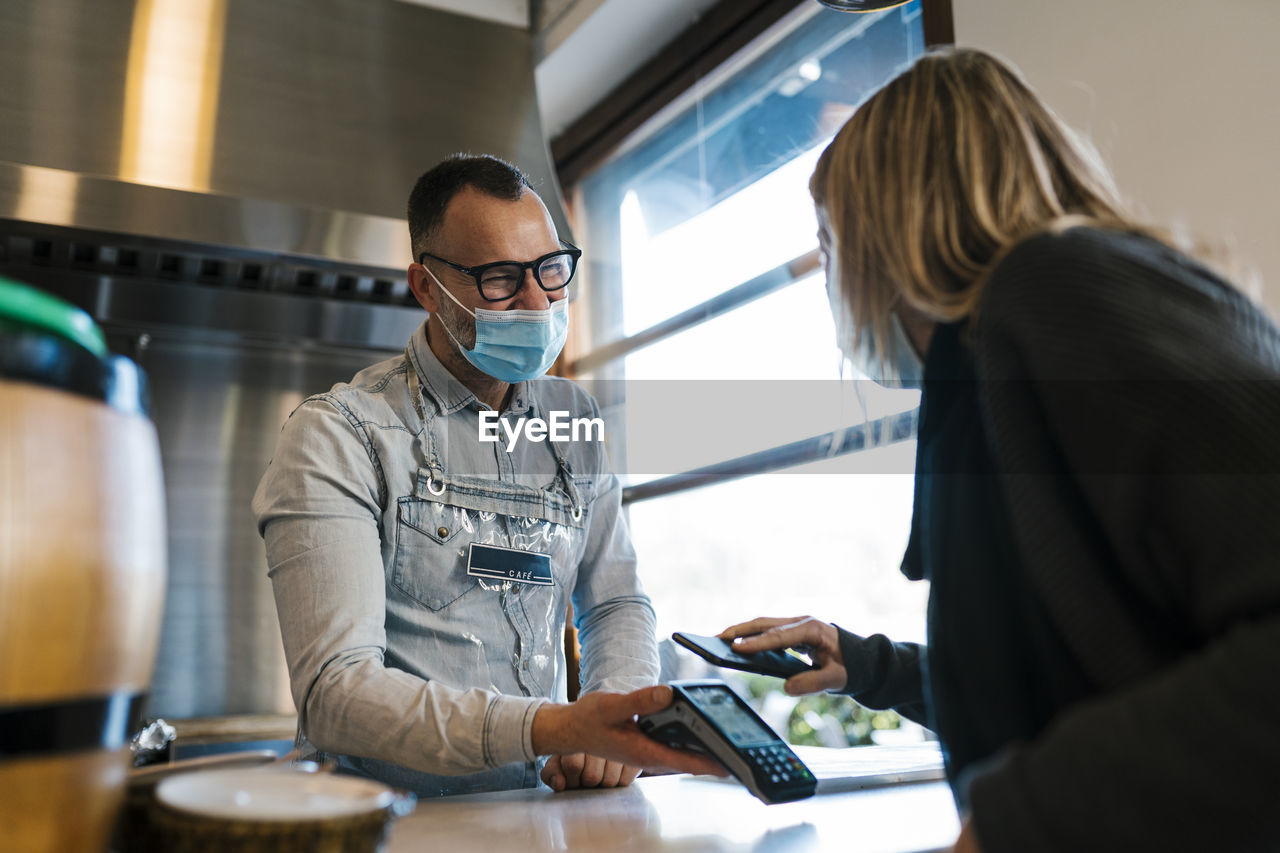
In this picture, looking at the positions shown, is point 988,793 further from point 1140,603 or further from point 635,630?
point 635,630

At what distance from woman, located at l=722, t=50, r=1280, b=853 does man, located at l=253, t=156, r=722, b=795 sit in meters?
0.35

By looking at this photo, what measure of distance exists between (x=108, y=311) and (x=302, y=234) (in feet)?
1.48

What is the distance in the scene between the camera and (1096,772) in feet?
1.55

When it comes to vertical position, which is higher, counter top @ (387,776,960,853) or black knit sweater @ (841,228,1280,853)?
black knit sweater @ (841,228,1280,853)

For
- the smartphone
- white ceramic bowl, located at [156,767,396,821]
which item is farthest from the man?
white ceramic bowl, located at [156,767,396,821]

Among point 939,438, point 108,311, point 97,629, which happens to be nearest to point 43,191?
point 108,311

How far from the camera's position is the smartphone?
0.94 meters

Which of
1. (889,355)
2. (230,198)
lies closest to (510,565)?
(889,355)

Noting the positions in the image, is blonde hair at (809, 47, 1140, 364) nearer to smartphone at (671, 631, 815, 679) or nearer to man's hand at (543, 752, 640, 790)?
smartphone at (671, 631, 815, 679)

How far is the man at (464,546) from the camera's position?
37.4 inches

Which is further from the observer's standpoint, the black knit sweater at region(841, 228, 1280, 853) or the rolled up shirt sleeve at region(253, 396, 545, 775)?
the rolled up shirt sleeve at region(253, 396, 545, 775)

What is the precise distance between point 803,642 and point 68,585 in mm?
716

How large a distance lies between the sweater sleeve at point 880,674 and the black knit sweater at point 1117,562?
0.31 metres

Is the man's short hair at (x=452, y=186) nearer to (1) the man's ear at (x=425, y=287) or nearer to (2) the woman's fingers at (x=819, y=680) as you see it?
(1) the man's ear at (x=425, y=287)
